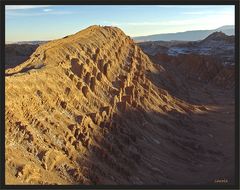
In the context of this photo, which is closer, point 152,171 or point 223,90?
point 152,171

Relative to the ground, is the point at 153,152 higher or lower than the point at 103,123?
lower

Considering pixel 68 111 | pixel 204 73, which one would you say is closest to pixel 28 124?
pixel 68 111

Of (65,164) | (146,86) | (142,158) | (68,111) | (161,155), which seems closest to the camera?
(65,164)

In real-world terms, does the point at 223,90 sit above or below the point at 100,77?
below

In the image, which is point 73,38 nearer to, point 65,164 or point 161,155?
point 161,155

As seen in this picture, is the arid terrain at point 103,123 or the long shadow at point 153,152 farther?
the long shadow at point 153,152

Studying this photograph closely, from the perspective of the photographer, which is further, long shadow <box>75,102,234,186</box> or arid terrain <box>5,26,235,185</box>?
long shadow <box>75,102,234,186</box>

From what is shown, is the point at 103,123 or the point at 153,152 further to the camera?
the point at 153,152
